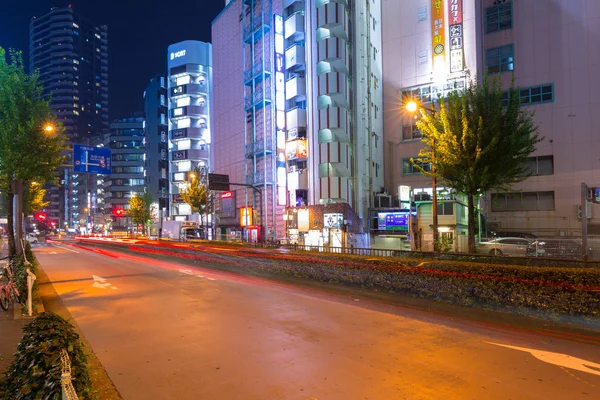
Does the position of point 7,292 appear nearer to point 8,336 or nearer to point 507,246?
point 8,336

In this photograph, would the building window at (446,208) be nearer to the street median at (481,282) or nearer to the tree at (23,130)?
the street median at (481,282)

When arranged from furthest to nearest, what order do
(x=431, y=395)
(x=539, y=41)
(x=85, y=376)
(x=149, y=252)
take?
(x=539, y=41) → (x=149, y=252) → (x=431, y=395) → (x=85, y=376)

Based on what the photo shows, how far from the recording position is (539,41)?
123ft

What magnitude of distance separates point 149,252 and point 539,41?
3995cm

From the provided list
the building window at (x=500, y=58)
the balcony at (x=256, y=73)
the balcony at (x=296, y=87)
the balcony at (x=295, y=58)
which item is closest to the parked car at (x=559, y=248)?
the building window at (x=500, y=58)

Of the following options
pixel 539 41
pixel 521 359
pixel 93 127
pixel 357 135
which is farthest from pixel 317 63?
pixel 93 127

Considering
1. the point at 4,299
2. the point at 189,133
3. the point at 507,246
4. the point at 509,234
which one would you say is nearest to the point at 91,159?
the point at 4,299

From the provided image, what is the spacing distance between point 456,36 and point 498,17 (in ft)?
16.2

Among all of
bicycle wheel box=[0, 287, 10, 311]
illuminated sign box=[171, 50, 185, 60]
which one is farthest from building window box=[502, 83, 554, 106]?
illuminated sign box=[171, 50, 185, 60]

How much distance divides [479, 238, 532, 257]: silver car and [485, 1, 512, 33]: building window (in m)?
24.5

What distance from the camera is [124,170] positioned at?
112938 millimetres

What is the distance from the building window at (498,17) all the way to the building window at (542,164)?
1306cm

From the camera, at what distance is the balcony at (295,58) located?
4097 centimetres

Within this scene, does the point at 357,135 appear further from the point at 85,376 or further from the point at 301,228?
the point at 85,376
